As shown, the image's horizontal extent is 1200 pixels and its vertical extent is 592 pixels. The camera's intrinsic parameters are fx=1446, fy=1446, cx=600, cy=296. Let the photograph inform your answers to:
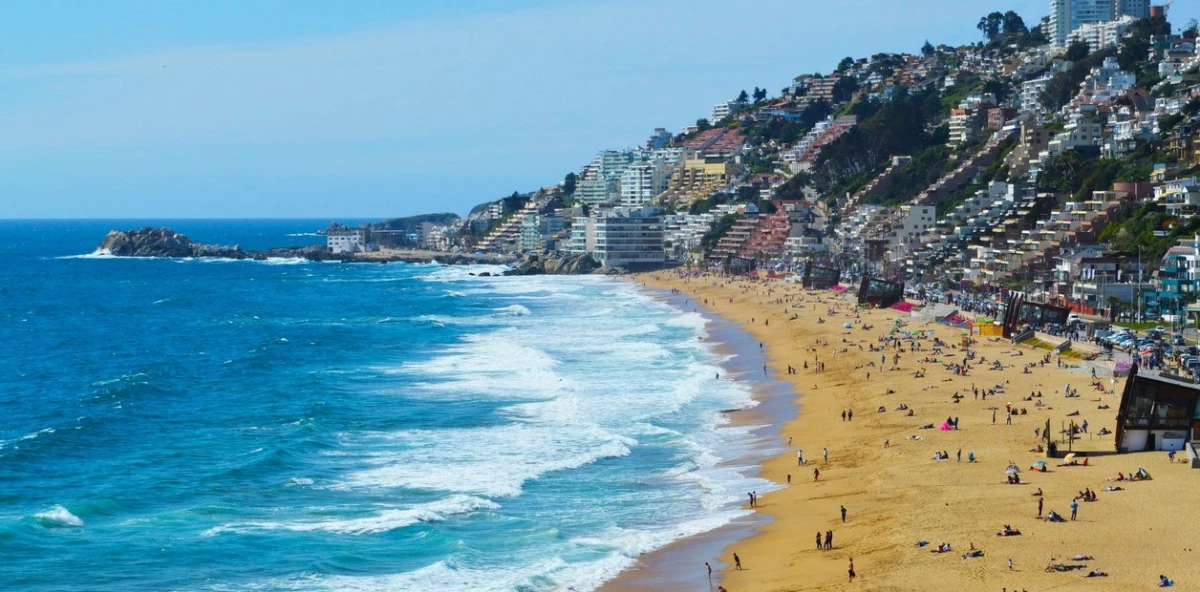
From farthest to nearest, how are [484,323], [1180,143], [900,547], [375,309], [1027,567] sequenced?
[375,309], [1180,143], [484,323], [900,547], [1027,567]

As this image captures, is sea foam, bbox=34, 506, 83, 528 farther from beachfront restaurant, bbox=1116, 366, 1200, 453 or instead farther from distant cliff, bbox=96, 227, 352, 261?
distant cliff, bbox=96, 227, 352, 261

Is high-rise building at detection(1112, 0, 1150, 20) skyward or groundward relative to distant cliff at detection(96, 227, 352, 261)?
skyward

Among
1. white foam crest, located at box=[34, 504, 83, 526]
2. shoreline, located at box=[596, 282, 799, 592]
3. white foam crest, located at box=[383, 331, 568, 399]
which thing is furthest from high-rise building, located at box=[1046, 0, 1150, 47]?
white foam crest, located at box=[34, 504, 83, 526]

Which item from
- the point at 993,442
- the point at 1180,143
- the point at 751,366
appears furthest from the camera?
the point at 1180,143

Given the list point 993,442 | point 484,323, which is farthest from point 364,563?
point 484,323

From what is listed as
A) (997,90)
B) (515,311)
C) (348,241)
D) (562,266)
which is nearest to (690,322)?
(515,311)

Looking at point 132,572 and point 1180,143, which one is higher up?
point 1180,143

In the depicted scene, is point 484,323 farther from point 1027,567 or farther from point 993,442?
point 1027,567
